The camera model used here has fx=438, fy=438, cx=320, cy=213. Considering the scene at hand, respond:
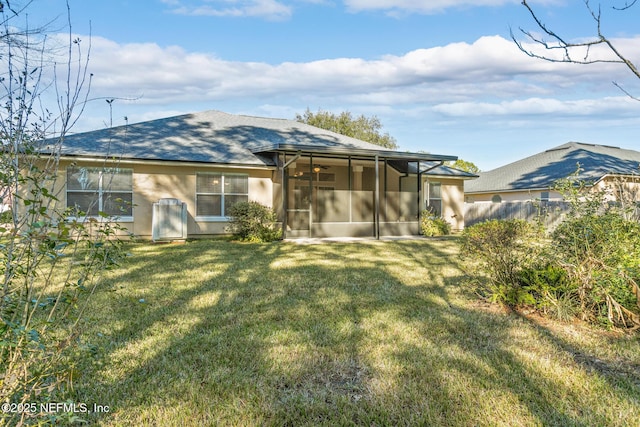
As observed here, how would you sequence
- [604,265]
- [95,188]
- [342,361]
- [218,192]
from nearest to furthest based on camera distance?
1. [342,361]
2. [604,265]
3. [95,188]
4. [218,192]

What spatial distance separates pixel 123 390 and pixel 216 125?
55.2 feet

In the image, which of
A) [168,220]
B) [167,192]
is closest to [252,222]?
[168,220]

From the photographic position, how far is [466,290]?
6.74 metres

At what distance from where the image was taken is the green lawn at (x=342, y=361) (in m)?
2.87

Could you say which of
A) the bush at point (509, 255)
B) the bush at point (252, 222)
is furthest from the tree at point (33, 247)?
the bush at point (252, 222)

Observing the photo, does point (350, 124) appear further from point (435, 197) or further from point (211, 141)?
point (211, 141)

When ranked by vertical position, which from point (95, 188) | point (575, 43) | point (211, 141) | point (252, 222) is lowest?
point (252, 222)

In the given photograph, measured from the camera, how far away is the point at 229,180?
1547 centimetres

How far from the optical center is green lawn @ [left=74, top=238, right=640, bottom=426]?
2.87 metres

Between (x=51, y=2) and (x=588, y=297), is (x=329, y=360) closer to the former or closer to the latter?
(x=588, y=297)

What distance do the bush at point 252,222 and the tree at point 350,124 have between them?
27524mm

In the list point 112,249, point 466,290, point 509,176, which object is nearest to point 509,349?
point 466,290

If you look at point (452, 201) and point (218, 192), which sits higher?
point (218, 192)

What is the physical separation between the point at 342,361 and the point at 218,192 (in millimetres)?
12333
